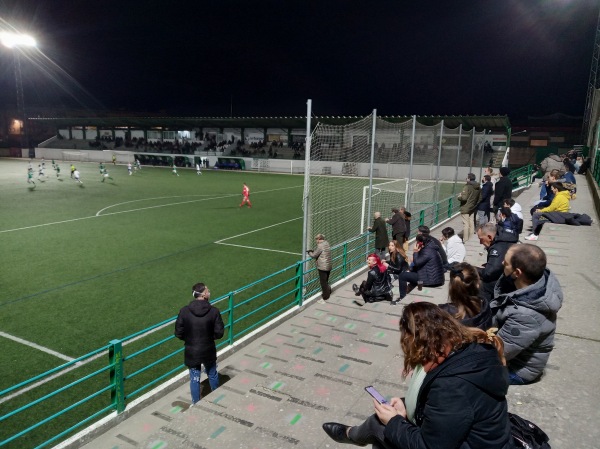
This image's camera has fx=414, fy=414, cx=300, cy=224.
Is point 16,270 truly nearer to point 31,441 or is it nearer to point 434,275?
point 31,441

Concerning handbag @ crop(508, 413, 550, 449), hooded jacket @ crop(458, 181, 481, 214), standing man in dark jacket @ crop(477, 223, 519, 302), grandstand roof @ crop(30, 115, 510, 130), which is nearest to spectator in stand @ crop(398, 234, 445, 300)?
standing man in dark jacket @ crop(477, 223, 519, 302)

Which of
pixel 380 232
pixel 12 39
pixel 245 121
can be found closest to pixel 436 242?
pixel 380 232

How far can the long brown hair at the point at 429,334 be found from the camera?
2.23 meters

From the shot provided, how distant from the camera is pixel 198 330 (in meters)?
5.41

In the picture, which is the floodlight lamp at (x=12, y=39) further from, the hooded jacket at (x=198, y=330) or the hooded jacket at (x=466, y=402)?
the hooded jacket at (x=466, y=402)

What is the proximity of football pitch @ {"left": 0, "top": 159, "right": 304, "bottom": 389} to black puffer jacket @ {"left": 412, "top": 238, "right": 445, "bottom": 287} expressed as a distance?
16.1ft

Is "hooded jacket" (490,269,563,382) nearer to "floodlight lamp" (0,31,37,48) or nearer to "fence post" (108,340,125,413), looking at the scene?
"fence post" (108,340,125,413)

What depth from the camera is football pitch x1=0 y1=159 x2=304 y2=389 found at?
8.00 m

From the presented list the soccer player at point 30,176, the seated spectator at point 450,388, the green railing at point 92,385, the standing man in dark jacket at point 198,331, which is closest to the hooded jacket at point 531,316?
the seated spectator at point 450,388

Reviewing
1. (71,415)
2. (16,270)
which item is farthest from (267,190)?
(71,415)

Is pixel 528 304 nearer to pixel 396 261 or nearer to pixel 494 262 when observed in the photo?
pixel 494 262

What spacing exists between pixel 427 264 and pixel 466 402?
231 inches

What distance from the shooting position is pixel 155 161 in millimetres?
60219

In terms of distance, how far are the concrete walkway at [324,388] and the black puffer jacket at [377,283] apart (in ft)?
1.07
